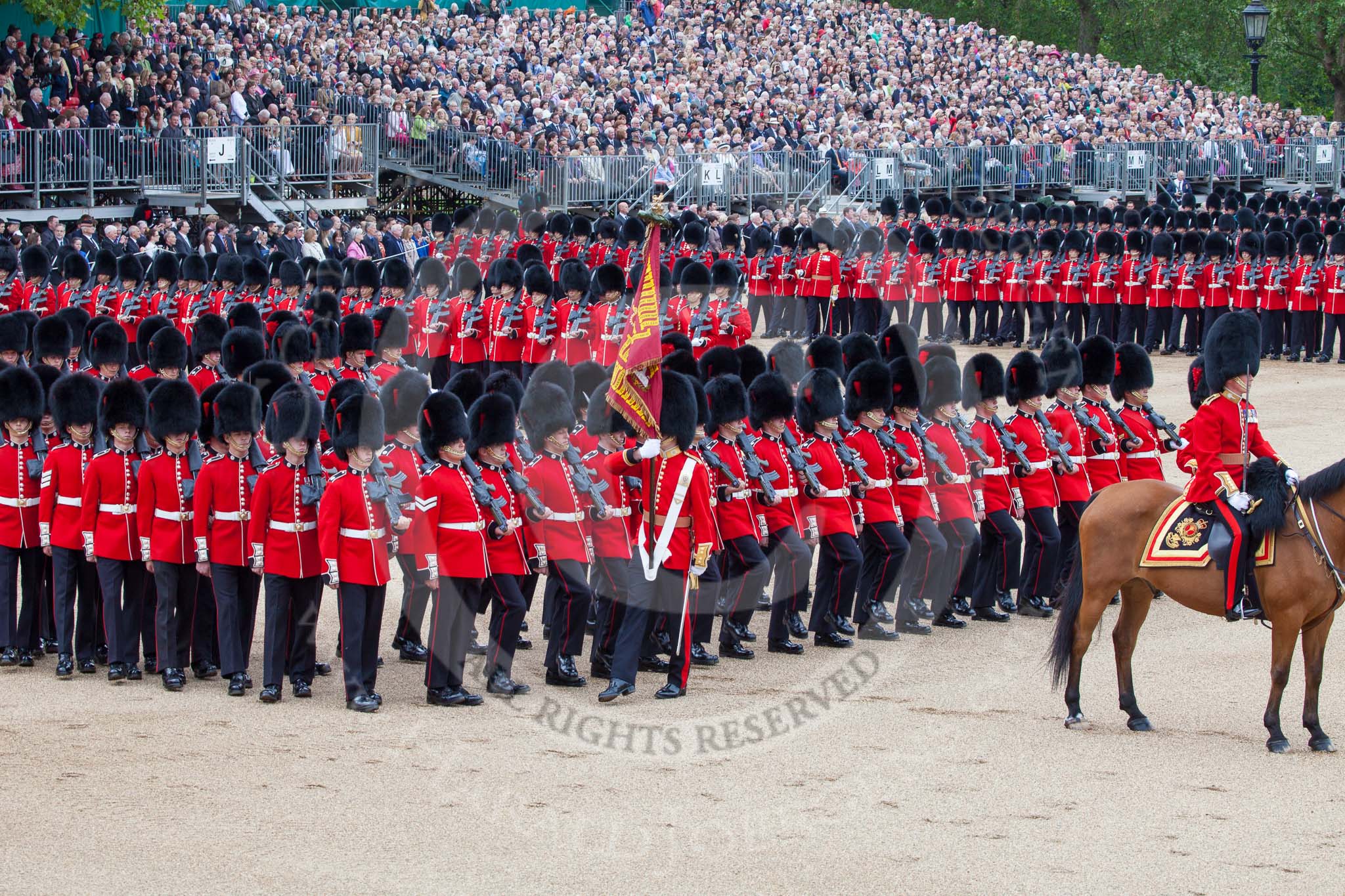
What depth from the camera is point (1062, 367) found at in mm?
9141

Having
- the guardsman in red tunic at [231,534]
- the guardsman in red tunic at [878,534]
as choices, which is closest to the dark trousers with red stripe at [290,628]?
the guardsman in red tunic at [231,534]

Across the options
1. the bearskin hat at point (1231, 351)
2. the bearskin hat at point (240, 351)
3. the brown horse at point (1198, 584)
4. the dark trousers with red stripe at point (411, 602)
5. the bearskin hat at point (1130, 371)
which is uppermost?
the bearskin hat at point (1231, 351)

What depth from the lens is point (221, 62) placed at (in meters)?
20.1

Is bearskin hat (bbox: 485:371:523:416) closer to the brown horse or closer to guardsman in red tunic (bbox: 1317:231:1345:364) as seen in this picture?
the brown horse

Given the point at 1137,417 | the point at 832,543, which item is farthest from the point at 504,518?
the point at 1137,417

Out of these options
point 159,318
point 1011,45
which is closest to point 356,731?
point 159,318

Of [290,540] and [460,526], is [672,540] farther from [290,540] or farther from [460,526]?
[290,540]

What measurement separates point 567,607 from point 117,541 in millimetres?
1820

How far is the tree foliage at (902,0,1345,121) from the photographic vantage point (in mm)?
39344

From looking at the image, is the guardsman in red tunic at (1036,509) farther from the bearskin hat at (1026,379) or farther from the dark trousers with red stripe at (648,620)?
the dark trousers with red stripe at (648,620)

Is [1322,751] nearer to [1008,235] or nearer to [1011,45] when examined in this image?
[1008,235]

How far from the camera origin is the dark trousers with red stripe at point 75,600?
7422 millimetres

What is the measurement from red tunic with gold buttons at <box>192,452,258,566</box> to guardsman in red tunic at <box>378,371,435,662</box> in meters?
0.61

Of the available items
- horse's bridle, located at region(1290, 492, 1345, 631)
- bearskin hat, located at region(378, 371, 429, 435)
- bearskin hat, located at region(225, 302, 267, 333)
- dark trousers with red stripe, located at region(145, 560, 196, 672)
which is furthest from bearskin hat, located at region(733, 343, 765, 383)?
bearskin hat, located at region(225, 302, 267, 333)
